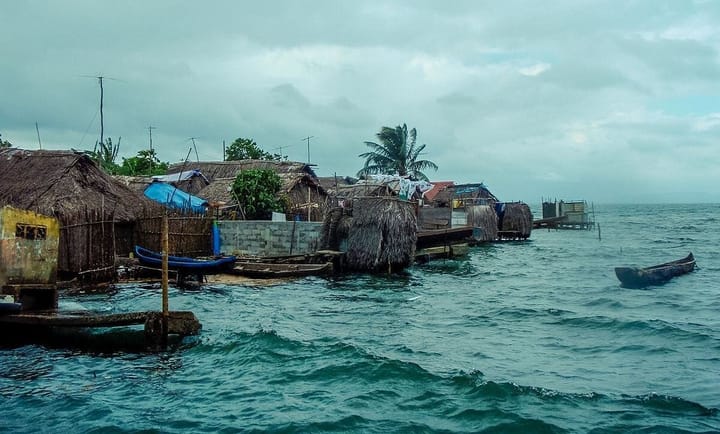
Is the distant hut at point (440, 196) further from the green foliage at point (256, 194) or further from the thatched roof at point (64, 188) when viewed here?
the thatched roof at point (64, 188)

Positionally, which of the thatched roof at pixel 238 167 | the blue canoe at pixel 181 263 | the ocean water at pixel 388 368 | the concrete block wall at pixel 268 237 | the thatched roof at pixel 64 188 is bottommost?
the ocean water at pixel 388 368

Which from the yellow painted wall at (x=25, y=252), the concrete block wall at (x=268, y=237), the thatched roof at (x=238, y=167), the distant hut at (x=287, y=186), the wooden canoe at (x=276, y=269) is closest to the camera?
the yellow painted wall at (x=25, y=252)

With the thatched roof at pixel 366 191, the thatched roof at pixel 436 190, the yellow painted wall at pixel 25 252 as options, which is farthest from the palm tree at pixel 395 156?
the yellow painted wall at pixel 25 252

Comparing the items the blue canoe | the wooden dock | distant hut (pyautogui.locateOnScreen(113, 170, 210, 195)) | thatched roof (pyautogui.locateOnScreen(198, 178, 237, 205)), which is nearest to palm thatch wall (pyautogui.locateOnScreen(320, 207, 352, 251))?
the blue canoe

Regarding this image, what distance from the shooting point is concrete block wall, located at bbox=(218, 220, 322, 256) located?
22.0m

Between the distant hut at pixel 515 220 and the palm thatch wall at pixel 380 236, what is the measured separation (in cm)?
1929

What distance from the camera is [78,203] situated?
17.3 meters

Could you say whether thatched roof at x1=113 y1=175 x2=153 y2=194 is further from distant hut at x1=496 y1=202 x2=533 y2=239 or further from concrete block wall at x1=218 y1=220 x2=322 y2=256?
distant hut at x1=496 y1=202 x2=533 y2=239

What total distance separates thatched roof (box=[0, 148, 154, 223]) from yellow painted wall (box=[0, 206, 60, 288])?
14.8 feet

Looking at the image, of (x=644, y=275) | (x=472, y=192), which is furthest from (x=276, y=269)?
(x=472, y=192)

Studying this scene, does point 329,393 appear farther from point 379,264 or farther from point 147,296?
point 379,264

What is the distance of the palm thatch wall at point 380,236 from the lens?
20047 mm

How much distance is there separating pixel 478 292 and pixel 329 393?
10.2 metres

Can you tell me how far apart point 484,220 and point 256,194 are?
14804 millimetres
